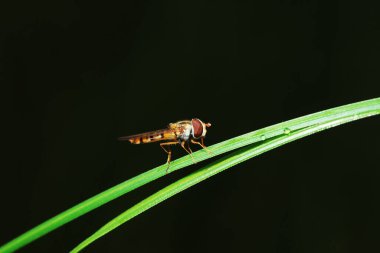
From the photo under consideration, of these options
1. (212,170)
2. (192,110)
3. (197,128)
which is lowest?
(212,170)

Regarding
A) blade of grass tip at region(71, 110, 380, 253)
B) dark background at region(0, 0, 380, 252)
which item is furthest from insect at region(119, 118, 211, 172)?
dark background at region(0, 0, 380, 252)

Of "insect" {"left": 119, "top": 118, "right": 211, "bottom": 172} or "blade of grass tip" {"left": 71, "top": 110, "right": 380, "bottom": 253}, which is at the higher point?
"insect" {"left": 119, "top": 118, "right": 211, "bottom": 172}

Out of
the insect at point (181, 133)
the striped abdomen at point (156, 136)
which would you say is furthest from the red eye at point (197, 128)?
the striped abdomen at point (156, 136)

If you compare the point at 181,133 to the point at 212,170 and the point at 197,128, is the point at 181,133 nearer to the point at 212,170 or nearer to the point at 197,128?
the point at 197,128

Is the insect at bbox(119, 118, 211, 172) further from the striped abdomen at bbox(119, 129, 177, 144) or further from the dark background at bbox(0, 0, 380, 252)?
the dark background at bbox(0, 0, 380, 252)

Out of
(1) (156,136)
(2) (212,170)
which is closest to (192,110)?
(1) (156,136)

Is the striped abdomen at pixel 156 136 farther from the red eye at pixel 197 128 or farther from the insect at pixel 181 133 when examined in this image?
the red eye at pixel 197 128

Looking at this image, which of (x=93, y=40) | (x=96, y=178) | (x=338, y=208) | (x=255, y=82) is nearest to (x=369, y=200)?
(x=338, y=208)

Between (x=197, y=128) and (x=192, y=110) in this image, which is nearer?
(x=197, y=128)

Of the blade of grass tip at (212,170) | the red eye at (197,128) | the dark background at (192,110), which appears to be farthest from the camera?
the dark background at (192,110)
